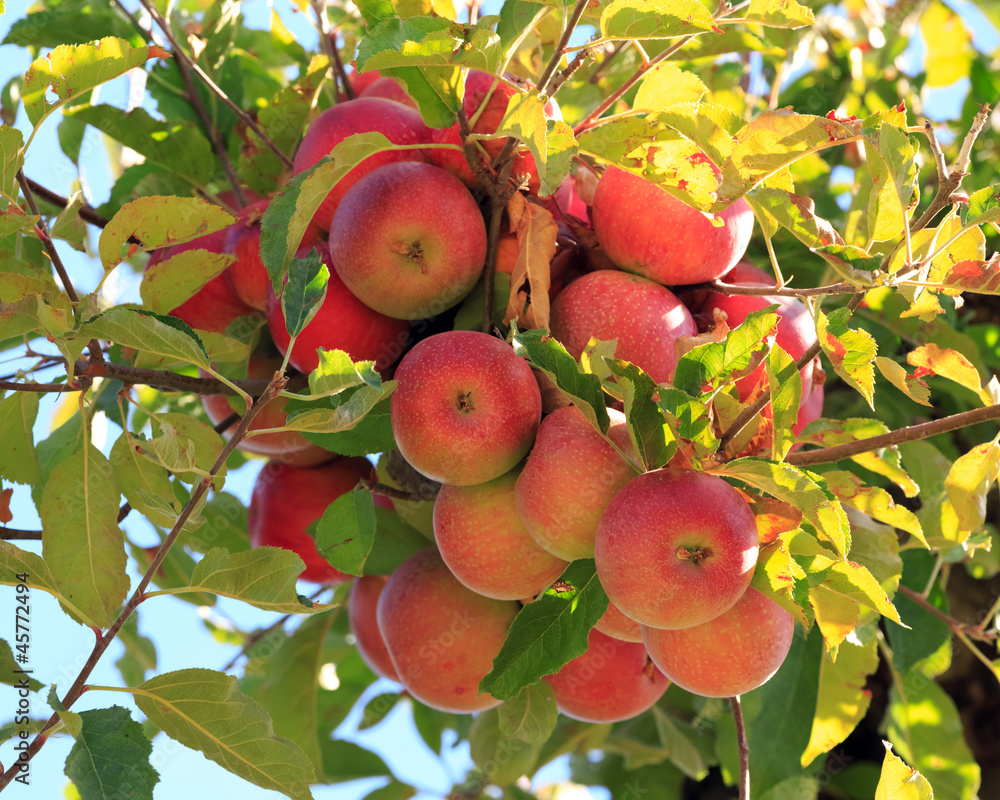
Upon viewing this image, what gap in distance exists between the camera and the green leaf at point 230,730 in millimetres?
818

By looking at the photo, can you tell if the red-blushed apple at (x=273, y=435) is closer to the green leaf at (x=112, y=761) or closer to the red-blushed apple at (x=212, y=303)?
the red-blushed apple at (x=212, y=303)

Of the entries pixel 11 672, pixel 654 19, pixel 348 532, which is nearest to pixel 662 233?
pixel 654 19

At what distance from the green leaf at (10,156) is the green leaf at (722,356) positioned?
671mm

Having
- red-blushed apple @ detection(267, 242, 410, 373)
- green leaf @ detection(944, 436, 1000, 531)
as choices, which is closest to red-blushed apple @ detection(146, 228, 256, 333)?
red-blushed apple @ detection(267, 242, 410, 373)

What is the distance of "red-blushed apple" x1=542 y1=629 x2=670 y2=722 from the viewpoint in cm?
107

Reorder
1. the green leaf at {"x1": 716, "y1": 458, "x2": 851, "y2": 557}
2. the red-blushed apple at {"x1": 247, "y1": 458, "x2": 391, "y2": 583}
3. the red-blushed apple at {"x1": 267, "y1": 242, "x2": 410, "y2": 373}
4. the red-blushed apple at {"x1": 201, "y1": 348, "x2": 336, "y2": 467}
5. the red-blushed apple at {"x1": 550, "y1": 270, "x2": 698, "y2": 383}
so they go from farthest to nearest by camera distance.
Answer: the red-blushed apple at {"x1": 247, "y1": 458, "x2": 391, "y2": 583}
the red-blushed apple at {"x1": 201, "y1": 348, "x2": 336, "y2": 467}
the red-blushed apple at {"x1": 267, "y1": 242, "x2": 410, "y2": 373}
the red-blushed apple at {"x1": 550, "y1": 270, "x2": 698, "y2": 383}
the green leaf at {"x1": 716, "y1": 458, "x2": 851, "y2": 557}

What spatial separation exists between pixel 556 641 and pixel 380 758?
119 centimetres

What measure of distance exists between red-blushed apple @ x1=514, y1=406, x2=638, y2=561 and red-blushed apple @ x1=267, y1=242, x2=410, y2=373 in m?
0.29

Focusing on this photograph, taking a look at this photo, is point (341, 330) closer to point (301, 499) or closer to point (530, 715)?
point (301, 499)

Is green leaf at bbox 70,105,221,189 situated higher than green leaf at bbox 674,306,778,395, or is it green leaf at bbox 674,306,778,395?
green leaf at bbox 70,105,221,189

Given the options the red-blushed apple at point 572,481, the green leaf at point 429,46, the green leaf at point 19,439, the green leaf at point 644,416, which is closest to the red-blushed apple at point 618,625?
the red-blushed apple at point 572,481

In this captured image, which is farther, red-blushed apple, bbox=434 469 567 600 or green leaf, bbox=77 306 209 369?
red-blushed apple, bbox=434 469 567 600

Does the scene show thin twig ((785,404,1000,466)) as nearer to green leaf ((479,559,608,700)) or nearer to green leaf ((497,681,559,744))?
green leaf ((479,559,608,700))

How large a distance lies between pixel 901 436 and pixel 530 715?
0.57 m
